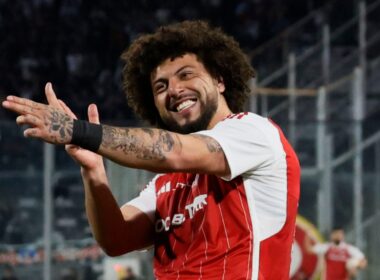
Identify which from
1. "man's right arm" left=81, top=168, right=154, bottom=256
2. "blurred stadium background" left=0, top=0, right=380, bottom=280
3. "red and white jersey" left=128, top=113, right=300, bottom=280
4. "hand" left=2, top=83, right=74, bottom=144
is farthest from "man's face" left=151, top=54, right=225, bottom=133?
"blurred stadium background" left=0, top=0, right=380, bottom=280

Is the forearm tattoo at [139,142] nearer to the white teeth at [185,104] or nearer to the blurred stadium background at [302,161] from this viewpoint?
the white teeth at [185,104]

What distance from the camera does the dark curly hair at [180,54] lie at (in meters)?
4.29

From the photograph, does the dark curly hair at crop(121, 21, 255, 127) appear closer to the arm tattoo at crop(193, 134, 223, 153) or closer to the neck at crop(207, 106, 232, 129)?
the neck at crop(207, 106, 232, 129)

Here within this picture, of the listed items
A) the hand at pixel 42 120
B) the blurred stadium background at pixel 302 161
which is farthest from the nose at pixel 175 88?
the blurred stadium background at pixel 302 161

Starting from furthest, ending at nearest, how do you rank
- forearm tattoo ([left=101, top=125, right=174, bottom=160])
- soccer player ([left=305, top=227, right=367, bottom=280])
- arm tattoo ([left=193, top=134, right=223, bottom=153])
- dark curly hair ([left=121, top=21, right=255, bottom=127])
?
1. soccer player ([left=305, top=227, right=367, bottom=280])
2. dark curly hair ([left=121, top=21, right=255, bottom=127])
3. arm tattoo ([left=193, top=134, right=223, bottom=153])
4. forearm tattoo ([left=101, top=125, right=174, bottom=160])

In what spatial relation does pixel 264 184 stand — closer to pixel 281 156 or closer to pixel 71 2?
pixel 281 156

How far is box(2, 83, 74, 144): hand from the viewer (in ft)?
10.3

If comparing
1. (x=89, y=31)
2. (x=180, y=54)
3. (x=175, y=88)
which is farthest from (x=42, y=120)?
(x=89, y=31)

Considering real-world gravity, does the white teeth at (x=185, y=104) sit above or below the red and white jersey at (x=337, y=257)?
below

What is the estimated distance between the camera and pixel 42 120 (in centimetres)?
320

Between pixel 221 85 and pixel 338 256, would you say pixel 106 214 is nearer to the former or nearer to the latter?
pixel 221 85

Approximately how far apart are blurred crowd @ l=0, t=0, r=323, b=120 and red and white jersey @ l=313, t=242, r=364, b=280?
18.5ft

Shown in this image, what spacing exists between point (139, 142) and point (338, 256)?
9.51 meters

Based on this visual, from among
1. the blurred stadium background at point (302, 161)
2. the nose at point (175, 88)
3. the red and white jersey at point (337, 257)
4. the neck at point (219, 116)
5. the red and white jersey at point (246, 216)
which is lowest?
the red and white jersey at point (246, 216)
